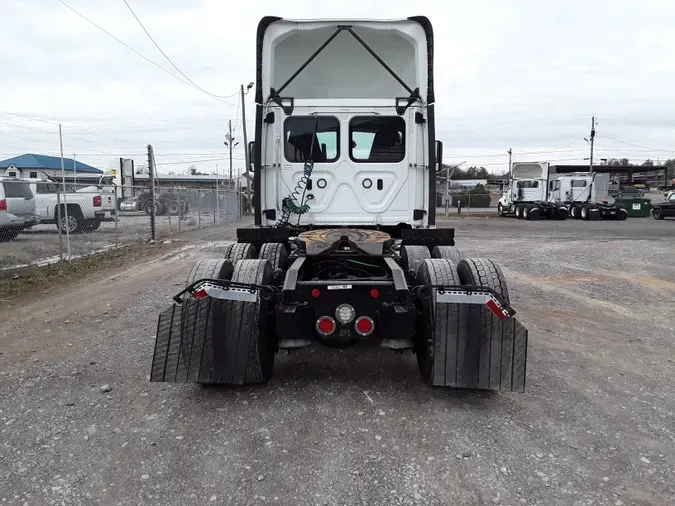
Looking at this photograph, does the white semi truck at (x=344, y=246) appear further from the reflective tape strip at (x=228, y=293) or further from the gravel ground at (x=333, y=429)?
the gravel ground at (x=333, y=429)

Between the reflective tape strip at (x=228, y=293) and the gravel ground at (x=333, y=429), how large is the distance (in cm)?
81

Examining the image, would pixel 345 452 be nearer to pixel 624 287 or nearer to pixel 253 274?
pixel 253 274

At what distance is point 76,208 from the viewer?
50.0 ft

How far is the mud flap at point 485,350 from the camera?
397 cm

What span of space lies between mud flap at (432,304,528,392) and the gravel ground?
240mm

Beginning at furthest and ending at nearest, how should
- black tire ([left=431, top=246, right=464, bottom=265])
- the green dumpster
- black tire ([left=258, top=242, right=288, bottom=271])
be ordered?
1. the green dumpster
2. black tire ([left=431, top=246, right=464, bottom=265])
3. black tire ([left=258, top=242, right=288, bottom=271])

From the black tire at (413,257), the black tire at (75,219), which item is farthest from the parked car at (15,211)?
the black tire at (413,257)

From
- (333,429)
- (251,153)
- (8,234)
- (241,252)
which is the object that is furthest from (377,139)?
(8,234)

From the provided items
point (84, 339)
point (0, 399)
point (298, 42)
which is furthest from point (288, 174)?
point (0, 399)

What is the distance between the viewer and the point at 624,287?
9.53 metres

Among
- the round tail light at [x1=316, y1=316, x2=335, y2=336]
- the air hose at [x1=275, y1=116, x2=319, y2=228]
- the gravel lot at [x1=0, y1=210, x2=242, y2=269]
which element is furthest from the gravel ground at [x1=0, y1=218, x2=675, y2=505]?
the gravel lot at [x1=0, y1=210, x2=242, y2=269]

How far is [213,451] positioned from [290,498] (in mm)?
733

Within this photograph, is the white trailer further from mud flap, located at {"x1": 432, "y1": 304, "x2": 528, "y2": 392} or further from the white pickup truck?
mud flap, located at {"x1": 432, "y1": 304, "x2": 528, "y2": 392}

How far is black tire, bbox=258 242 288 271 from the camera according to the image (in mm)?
5606
